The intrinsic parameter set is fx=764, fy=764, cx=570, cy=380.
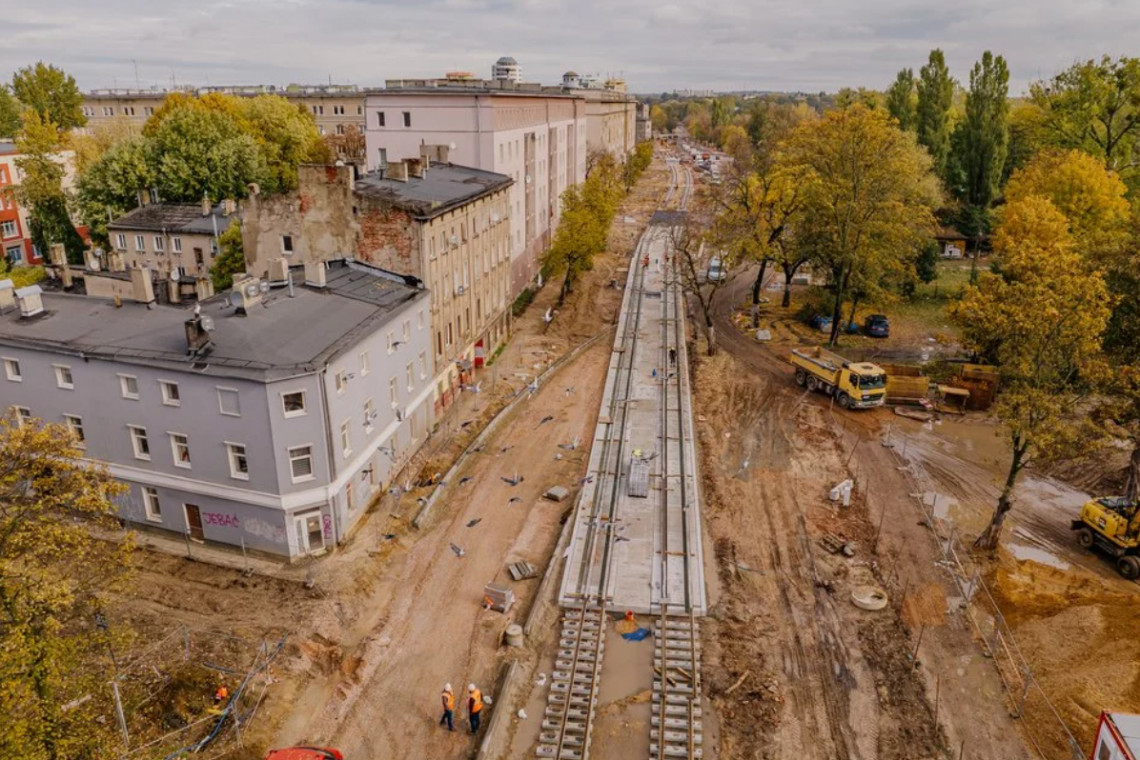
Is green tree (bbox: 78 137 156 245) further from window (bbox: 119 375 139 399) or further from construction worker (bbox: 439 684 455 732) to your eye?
construction worker (bbox: 439 684 455 732)

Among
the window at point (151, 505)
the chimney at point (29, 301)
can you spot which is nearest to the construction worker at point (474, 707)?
the window at point (151, 505)

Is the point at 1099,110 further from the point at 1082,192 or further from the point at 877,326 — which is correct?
the point at 877,326

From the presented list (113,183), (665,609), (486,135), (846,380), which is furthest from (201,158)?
(665,609)

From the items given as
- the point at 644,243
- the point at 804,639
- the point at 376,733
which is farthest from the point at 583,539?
the point at 644,243

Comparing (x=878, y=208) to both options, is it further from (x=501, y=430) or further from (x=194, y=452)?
(x=194, y=452)

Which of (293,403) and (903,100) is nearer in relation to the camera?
(293,403)

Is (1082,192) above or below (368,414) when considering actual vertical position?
above

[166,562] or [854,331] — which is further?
[854,331]
